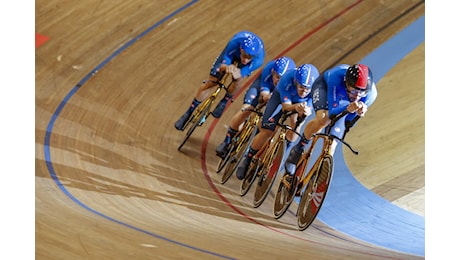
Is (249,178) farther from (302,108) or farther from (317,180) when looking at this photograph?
(317,180)

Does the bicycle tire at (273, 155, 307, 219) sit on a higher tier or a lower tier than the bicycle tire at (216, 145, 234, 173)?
lower

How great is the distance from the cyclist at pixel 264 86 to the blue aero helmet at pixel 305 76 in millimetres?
494

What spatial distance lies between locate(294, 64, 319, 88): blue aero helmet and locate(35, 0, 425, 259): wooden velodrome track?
42.4 inches

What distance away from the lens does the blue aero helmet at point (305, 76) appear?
208 inches

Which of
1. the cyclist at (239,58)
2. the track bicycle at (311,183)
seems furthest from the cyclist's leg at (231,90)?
the track bicycle at (311,183)

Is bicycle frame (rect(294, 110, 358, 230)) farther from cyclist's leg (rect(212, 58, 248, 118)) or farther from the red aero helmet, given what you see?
cyclist's leg (rect(212, 58, 248, 118))

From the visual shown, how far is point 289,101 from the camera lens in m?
5.45

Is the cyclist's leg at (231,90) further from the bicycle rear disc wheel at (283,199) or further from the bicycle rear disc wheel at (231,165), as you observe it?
the bicycle rear disc wheel at (283,199)

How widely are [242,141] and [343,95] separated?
1.43 m

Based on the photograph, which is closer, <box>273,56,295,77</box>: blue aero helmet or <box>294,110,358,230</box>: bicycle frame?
<box>294,110,358,230</box>: bicycle frame

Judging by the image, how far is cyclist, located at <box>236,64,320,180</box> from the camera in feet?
17.5

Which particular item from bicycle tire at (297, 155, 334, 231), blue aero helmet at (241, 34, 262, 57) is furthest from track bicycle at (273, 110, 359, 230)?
blue aero helmet at (241, 34, 262, 57)

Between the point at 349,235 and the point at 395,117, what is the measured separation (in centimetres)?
220
